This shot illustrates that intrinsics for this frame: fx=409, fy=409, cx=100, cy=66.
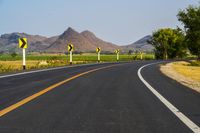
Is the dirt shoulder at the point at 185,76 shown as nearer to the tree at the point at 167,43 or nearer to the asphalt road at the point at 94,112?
the asphalt road at the point at 94,112

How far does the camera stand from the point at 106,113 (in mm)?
8336

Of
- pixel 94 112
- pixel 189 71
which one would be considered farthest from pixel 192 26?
pixel 94 112

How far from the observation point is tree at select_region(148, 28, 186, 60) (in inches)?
3656

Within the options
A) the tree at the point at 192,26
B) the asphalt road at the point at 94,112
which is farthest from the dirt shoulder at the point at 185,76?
the tree at the point at 192,26

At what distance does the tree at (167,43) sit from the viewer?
305 feet

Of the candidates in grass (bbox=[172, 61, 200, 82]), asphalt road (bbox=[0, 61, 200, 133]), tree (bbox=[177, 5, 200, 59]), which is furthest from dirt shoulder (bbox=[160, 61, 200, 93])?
tree (bbox=[177, 5, 200, 59])

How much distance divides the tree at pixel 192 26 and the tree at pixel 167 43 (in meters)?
28.4

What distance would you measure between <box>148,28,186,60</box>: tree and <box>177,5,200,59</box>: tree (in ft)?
93.2

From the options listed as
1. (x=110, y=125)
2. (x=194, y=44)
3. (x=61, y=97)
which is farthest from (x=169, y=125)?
(x=194, y=44)

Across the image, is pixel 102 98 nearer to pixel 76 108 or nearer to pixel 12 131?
pixel 76 108

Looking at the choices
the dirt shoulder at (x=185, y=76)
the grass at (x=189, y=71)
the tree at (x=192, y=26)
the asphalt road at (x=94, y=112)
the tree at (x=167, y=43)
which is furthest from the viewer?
the tree at (x=167, y=43)

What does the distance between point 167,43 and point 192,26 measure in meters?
31.8

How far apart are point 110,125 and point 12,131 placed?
5.49 feet

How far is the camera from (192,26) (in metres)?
61.9
